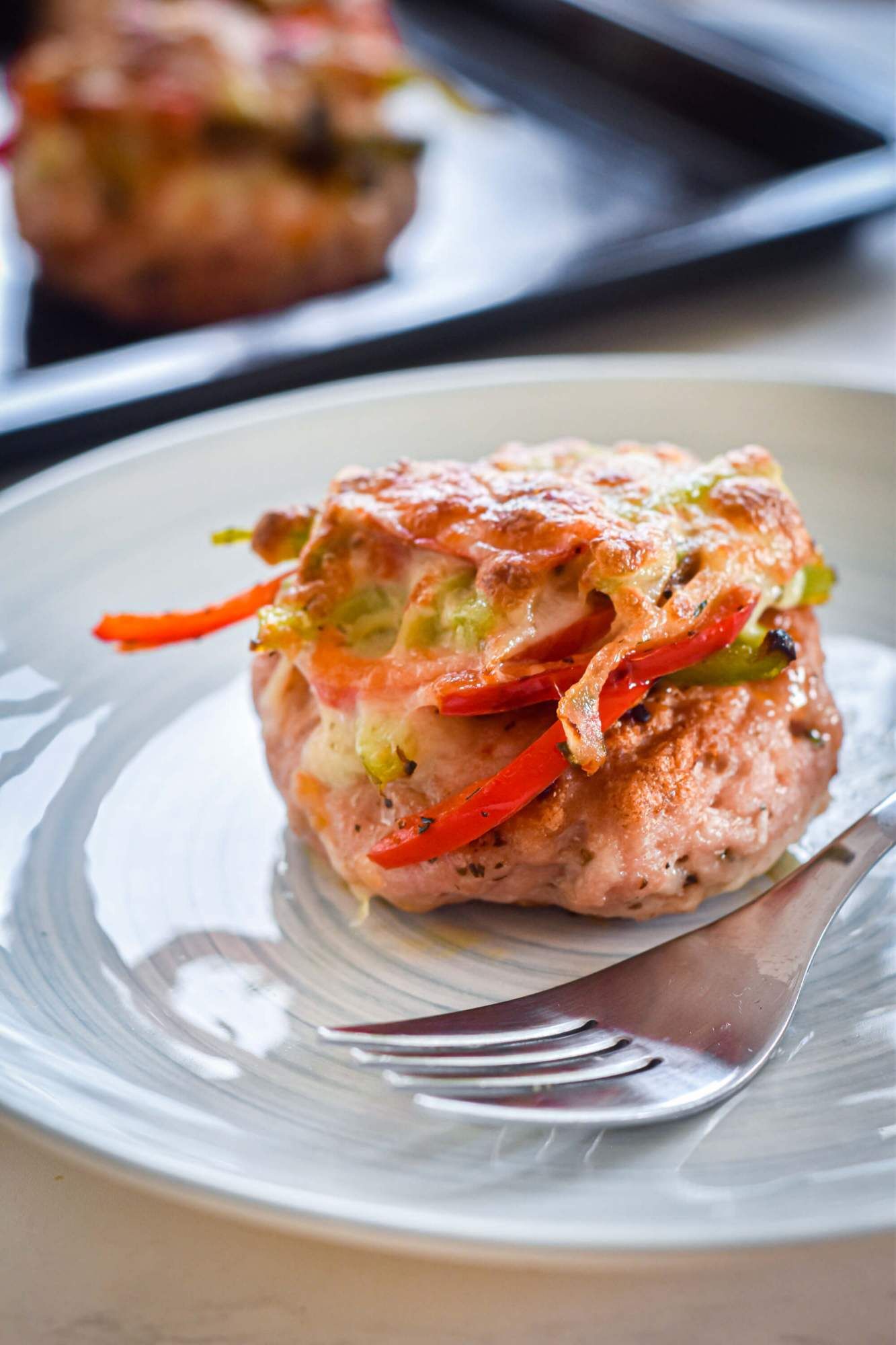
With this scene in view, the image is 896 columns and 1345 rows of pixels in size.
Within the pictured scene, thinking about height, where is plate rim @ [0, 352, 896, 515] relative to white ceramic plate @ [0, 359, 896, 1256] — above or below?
above

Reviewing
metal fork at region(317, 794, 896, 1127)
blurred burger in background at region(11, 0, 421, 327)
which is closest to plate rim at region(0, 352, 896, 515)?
metal fork at region(317, 794, 896, 1127)

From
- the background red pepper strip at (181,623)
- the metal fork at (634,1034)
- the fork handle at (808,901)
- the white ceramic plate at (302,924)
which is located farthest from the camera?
the background red pepper strip at (181,623)

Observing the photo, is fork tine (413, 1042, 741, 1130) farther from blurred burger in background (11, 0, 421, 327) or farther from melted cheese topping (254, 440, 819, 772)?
blurred burger in background (11, 0, 421, 327)

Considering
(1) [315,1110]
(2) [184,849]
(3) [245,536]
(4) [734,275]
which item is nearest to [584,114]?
(4) [734,275]

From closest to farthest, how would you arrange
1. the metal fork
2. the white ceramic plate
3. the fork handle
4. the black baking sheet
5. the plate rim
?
1. the white ceramic plate
2. the metal fork
3. the fork handle
4. the plate rim
5. the black baking sheet

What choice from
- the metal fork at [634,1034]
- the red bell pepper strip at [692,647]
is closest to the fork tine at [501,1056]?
the metal fork at [634,1034]

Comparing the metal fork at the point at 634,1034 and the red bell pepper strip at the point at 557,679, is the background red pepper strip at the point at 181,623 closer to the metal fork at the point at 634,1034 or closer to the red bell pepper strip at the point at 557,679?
the red bell pepper strip at the point at 557,679
